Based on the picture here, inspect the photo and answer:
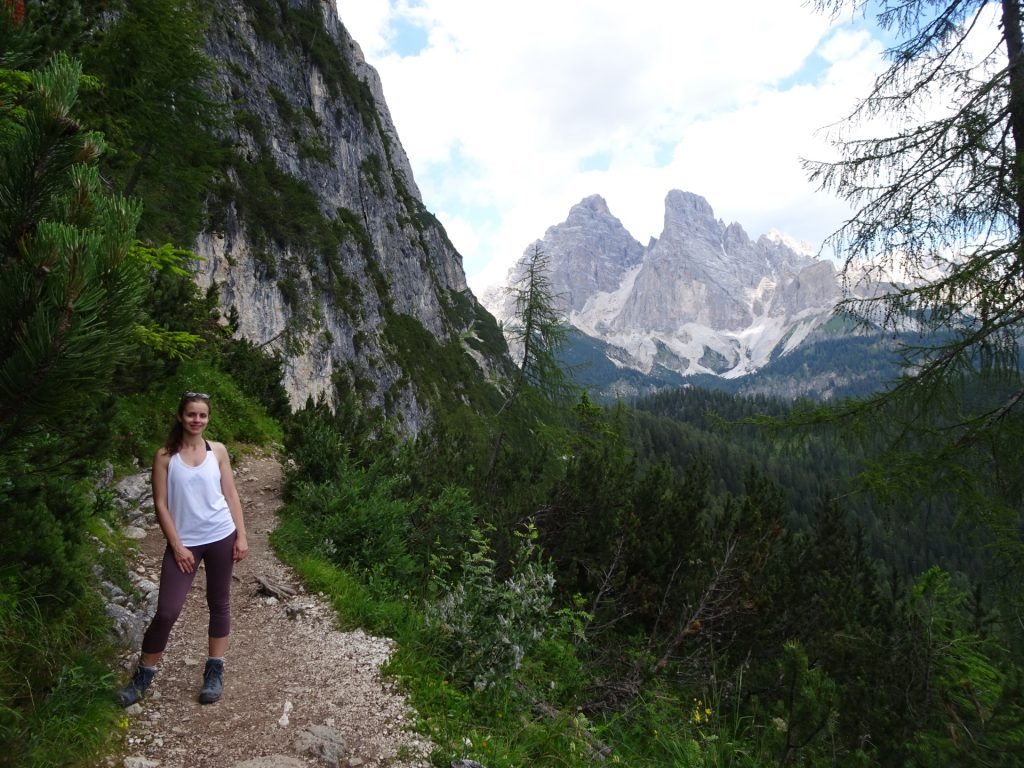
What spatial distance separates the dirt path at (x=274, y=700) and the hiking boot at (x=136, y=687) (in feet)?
0.28

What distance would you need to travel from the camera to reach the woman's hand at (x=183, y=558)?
138 inches

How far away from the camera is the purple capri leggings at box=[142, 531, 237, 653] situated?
346 centimetres

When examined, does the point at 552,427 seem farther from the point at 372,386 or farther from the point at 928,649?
the point at 372,386

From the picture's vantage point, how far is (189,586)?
3.42 metres

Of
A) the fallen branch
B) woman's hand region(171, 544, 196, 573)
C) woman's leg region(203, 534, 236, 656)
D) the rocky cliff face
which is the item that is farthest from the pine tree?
the rocky cliff face

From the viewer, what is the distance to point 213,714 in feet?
11.6

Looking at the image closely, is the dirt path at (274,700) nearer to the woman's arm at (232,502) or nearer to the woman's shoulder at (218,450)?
the woman's arm at (232,502)

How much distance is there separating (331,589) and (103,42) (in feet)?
29.4

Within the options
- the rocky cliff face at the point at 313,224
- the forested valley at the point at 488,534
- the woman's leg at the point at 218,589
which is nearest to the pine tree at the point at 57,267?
the forested valley at the point at 488,534

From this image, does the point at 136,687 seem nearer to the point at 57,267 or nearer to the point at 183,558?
the point at 183,558

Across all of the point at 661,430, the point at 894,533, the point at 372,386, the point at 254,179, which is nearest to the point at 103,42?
the point at 894,533

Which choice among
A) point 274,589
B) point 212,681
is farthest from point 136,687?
point 274,589

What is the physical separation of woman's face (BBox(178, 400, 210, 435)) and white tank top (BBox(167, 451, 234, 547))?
8.0 inches

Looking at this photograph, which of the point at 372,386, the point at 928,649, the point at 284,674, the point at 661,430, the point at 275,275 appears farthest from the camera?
the point at 661,430
